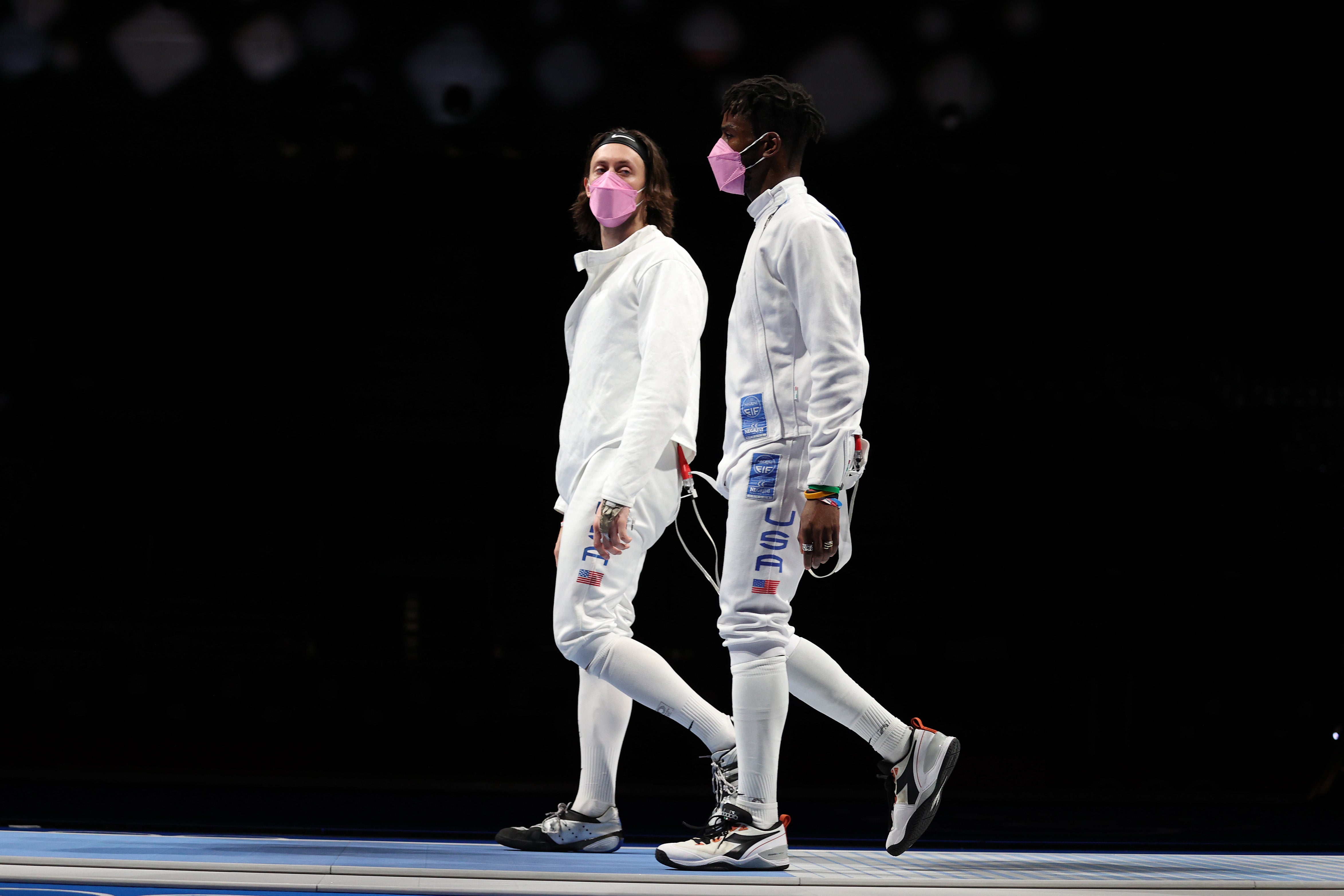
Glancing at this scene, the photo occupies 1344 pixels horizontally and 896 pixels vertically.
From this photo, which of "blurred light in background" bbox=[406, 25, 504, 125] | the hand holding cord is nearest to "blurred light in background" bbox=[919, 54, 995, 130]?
"blurred light in background" bbox=[406, 25, 504, 125]

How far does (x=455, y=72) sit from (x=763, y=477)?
262cm

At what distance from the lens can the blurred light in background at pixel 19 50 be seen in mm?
4227

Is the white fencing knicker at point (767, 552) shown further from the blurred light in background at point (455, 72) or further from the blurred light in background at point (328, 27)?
the blurred light in background at point (328, 27)

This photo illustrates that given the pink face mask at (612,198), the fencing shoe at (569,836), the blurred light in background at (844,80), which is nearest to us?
the fencing shoe at (569,836)

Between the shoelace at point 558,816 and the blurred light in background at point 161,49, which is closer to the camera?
the shoelace at point 558,816

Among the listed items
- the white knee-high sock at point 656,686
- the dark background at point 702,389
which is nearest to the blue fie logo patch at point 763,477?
the white knee-high sock at point 656,686

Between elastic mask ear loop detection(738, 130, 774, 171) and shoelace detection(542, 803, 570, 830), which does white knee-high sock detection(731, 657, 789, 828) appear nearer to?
shoelace detection(542, 803, 570, 830)

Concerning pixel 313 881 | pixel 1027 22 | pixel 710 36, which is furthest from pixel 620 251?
pixel 1027 22

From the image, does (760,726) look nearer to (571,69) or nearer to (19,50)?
(571,69)

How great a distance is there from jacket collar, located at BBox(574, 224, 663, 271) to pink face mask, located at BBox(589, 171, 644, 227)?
5 cm

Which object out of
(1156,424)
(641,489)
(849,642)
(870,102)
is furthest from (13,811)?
(1156,424)

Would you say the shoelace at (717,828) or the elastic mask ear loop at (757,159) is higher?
the elastic mask ear loop at (757,159)

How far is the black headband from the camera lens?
→ 2816 millimetres

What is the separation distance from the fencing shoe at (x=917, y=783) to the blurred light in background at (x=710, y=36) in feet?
8.99
